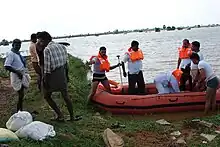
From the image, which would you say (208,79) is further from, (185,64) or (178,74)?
(185,64)

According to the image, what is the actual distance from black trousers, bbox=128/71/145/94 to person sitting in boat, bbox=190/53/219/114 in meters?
1.62

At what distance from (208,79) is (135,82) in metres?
2.10

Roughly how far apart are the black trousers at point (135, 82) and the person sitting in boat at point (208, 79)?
162 cm

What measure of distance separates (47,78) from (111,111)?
3144 mm

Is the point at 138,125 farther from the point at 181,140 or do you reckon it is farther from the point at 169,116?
the point at 169,116

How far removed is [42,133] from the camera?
539 centimetres

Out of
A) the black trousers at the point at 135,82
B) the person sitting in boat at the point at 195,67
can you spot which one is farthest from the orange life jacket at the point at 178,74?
the black trousers at the point at 135,82

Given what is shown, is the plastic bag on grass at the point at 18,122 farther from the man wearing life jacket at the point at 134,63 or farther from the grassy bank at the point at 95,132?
the man wearing life jacket at the point at 134,63

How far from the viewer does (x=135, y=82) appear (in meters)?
9.51

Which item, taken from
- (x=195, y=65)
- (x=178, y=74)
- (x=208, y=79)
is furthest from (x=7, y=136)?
(x=178, y=74)

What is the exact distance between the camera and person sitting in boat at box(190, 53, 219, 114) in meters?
7.94

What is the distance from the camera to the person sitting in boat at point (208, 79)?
7938mm

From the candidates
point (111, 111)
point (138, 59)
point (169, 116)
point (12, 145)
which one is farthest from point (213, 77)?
point (12, 145)

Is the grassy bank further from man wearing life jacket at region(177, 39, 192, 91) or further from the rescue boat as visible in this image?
man wearing life jacket at region(177, 39, 192, 91)
